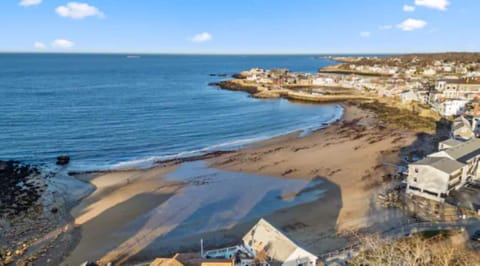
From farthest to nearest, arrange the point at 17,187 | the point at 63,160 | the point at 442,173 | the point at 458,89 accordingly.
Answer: the point at 458,89 < the point at 63,160 < the point at 17,187 < the point at 442,173

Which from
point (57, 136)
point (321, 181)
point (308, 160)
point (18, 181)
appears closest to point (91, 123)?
point (57, 136)

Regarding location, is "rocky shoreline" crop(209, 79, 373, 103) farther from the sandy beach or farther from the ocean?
the sandy beach

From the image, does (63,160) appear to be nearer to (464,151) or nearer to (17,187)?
(17,187)

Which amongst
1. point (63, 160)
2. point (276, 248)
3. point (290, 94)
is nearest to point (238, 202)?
point (276, 248)

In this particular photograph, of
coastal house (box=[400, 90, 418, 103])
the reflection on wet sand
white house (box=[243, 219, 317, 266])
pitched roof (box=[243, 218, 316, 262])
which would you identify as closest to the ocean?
the reflection on wet sand

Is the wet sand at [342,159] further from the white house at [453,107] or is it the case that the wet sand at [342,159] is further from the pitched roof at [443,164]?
the white house at [453,107]

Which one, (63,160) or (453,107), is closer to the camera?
(63,160)

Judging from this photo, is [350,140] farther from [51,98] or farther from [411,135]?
[51,98]

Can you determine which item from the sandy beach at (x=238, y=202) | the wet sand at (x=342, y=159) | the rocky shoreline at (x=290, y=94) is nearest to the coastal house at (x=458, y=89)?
the rocky shoreline at (x=290, y=94)
